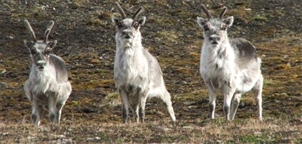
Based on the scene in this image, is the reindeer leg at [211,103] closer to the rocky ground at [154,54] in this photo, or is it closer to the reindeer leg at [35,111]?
the rocky ground at [154,54]

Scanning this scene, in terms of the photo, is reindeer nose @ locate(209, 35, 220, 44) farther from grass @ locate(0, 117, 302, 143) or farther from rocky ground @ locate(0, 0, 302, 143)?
grass @ locate(0, 117, 302, 143)

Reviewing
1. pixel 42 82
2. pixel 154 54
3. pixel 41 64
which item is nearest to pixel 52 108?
pixel 42 82

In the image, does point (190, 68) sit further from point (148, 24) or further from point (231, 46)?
point (231, 46)

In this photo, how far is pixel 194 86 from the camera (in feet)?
115

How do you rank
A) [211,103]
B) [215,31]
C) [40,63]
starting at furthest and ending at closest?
1. [211,103]
2. [215,31]
3. [40,63]

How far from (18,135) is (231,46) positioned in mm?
8151

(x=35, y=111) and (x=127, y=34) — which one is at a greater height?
(x=127, y=34)

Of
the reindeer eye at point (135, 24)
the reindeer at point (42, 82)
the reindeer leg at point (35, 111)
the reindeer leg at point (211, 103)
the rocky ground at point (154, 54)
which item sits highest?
the reindeer eye at point (135, 24)

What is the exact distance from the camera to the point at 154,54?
142ft

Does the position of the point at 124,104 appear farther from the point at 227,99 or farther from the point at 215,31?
the point at 215,31

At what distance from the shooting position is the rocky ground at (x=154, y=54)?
2683cm

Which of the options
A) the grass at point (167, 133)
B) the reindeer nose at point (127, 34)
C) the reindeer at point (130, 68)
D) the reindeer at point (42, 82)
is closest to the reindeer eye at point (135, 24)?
the reindeer at point (130, 68)

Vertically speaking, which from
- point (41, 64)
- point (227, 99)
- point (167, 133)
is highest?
point (41, 64)

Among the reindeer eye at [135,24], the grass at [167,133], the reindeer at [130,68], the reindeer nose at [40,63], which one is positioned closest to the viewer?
the grass at [167,133]
